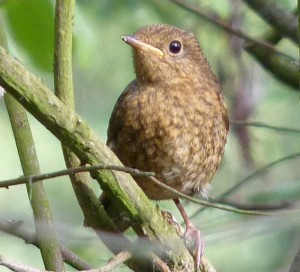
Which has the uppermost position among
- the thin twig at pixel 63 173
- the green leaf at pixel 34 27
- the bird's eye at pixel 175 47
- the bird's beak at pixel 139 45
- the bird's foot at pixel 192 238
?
the bird's eye at pixel 175 47

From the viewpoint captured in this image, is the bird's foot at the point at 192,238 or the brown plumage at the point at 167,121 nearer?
the bird's foot at the point at 192,238

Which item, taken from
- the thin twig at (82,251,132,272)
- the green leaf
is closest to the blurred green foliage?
the green leaf

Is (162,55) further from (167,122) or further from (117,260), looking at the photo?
(117,260)

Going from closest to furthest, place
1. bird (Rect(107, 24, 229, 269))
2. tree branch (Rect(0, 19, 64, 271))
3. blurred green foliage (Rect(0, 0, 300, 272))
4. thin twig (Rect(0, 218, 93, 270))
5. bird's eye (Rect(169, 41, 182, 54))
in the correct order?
thin twig (Rect(0, 218, 93, 270)) < tree branch (Rect(0, 19, 64, 271)) < blurred green foliage (Rect(0, 0, 300, 272)) < bird (Rect(107, 24, 229, 269)) < bird's eye (Rect(169, 41, 182, 54))

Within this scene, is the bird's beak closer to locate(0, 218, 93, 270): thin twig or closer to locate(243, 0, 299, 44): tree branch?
locate(243, 0, 299, 44): tree branch

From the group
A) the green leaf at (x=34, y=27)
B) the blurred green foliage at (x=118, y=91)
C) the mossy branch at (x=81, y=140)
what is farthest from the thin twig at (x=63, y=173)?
the green leaf at (x=34, y=27)

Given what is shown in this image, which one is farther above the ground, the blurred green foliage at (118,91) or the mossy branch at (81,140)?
the blurred green foliage at (118,91)

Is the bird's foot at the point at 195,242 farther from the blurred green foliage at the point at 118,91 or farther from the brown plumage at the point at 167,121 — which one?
the brown plumage at the point at 167,121

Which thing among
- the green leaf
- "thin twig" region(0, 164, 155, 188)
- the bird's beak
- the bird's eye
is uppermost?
the bird's eye

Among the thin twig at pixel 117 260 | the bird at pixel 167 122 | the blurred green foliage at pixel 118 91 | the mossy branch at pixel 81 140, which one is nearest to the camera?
the mossy branch at pixel 81 140
